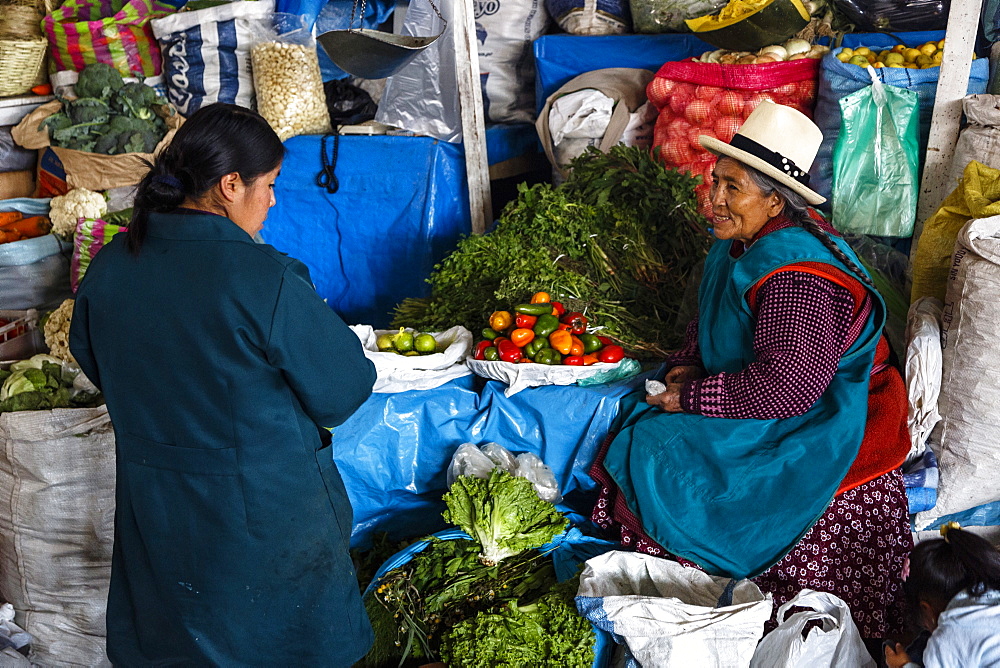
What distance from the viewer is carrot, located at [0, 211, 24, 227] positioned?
4.36 m

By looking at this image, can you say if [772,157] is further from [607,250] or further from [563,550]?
[563,550]

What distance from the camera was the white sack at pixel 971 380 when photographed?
8.07 feet

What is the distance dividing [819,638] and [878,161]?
2085 mm

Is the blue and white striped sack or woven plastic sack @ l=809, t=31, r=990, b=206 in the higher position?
the blue and white striped sack

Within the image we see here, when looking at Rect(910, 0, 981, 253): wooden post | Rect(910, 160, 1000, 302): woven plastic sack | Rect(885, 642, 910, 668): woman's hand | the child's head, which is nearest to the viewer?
the child's head

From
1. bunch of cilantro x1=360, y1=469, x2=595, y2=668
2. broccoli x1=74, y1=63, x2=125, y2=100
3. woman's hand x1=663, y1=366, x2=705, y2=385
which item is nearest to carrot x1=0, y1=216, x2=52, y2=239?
broccoli x1=74, y1=63, x2=125, y2=100

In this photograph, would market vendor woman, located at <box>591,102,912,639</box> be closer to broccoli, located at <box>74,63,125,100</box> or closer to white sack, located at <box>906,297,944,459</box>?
white sack, located at <box>906,297,944,459</box>

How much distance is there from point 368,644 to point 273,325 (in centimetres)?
93

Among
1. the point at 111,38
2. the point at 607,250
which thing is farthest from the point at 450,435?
the point at 111,38

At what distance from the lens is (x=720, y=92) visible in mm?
3566

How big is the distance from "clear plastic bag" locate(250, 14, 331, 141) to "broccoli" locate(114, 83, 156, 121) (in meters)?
0.61

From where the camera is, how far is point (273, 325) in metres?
1.58

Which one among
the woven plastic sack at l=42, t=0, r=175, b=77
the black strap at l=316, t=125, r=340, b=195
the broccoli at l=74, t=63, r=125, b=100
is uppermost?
the woven plastic sack at l=42, t=0, r=175, b=77

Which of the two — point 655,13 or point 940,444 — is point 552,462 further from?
point 655,13
